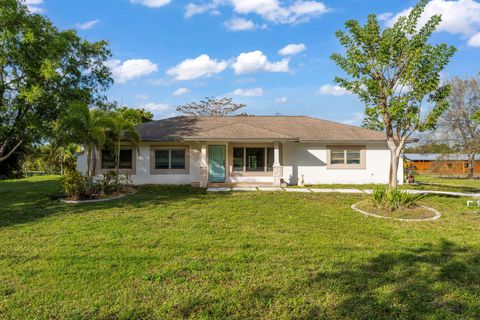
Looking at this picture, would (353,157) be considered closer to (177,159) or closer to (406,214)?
(406,214)

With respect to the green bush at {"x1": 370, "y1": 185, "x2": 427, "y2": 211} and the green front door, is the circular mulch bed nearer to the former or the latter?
the green bush at {"x1": 370, "y1": 185, "x2": 427, "y2": 211}

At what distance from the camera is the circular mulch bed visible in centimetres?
876

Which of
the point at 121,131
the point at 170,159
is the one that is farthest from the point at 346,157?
the point at 121,131

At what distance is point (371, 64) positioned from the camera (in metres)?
10.7

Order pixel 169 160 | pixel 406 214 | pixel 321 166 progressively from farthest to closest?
pixel 321 166
pixel 169 160
pixel 406 214

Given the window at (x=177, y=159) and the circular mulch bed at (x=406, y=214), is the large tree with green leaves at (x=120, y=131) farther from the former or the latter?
the circular mulch bed at (x=406, y=214)

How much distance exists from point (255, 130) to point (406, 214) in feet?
31.0

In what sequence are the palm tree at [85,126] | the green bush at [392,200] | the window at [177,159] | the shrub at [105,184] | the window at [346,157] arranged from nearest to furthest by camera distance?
the green bush at [392,200] → the palm tree at [85,126] → the shrub at [105,184] → the window at [177,159] → the window at [346,157]

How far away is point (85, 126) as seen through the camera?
12016 mm

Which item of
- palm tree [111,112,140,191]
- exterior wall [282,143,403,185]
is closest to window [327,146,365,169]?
exterior wall [282,143,403,185]

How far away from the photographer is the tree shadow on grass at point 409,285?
3.60 metres

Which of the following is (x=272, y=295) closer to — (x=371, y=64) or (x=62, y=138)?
(x=371, y=64)

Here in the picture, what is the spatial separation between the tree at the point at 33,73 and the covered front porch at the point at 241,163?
720cm

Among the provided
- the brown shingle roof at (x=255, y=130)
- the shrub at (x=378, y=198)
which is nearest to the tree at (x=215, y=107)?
the brown shingle roof at (x=255, y=130)
